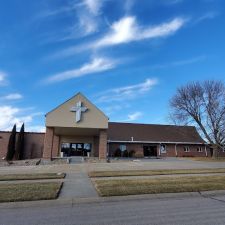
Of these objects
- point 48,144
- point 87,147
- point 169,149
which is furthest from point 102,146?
point 169,149

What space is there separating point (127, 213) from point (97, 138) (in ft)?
111

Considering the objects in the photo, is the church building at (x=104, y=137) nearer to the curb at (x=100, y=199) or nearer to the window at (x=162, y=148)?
the window at (x=162, y=148)

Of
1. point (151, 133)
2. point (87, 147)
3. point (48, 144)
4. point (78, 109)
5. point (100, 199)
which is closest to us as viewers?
point (100, 199)

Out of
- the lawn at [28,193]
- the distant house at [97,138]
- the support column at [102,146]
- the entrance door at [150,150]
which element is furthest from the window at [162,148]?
the lawn at [28,193]

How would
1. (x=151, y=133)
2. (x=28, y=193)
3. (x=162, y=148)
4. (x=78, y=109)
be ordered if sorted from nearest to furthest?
(x=28, y=193)
(x=78, y=109)
(x=162, y=148)
(x=151, y=133)

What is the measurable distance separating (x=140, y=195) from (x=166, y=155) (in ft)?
120

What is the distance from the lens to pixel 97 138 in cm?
4147

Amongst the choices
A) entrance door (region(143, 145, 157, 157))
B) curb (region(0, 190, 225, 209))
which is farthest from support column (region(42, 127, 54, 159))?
curb (region(0, 190, 225, 209))

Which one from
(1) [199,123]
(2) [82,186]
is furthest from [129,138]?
(2) [82,186]

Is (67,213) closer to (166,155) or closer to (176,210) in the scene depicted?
(176,210)

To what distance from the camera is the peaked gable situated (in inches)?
1158

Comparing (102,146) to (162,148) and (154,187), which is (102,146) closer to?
(162,148)

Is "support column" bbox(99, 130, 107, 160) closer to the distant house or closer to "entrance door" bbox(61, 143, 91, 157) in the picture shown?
the distant house

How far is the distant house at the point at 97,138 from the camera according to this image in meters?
29.7
